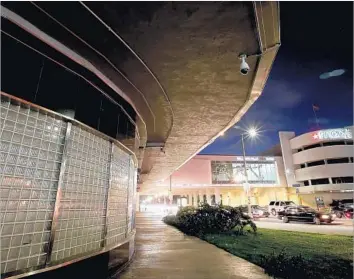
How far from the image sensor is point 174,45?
3875mm

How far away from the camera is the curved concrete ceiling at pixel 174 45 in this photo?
3.19m

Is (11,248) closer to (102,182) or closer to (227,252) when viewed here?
(102,182)

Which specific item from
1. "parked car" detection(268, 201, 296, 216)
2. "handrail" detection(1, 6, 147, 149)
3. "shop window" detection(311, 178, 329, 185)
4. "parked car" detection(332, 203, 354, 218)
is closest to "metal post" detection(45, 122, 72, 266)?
"handrail" detection(1, 6, 147, 149)

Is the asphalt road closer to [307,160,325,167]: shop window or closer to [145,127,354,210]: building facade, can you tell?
[145,127,354,210]: building facade

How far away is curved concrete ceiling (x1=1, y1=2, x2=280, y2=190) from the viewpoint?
3.19 m

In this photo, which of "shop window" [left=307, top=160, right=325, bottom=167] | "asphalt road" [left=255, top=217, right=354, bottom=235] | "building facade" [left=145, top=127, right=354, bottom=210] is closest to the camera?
"asphalt road" [left=255, top=217, right=354, bottom=235]

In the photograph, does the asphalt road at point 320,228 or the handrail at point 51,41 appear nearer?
the handrail at point 51,41

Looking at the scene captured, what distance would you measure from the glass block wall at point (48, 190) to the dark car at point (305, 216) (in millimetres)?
17333

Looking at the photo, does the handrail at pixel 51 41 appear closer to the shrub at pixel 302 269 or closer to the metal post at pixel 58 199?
the metal post at pixel 58 199

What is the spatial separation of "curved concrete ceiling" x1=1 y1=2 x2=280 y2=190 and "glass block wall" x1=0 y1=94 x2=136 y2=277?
1.47 meters

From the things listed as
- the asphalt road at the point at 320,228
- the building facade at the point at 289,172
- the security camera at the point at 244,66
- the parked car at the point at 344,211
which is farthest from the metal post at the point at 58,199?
the building facade at the point at 289,172

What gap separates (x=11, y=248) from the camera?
2584mm

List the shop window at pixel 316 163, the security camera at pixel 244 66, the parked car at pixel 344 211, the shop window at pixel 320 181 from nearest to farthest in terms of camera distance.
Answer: the security camera at pixel 244 66 < the parked car at pixel 344 211 < the shop window at pixel 320 181 < the shop window at pixel 316 163

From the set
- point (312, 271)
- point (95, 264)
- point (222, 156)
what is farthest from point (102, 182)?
point (222, 156)
